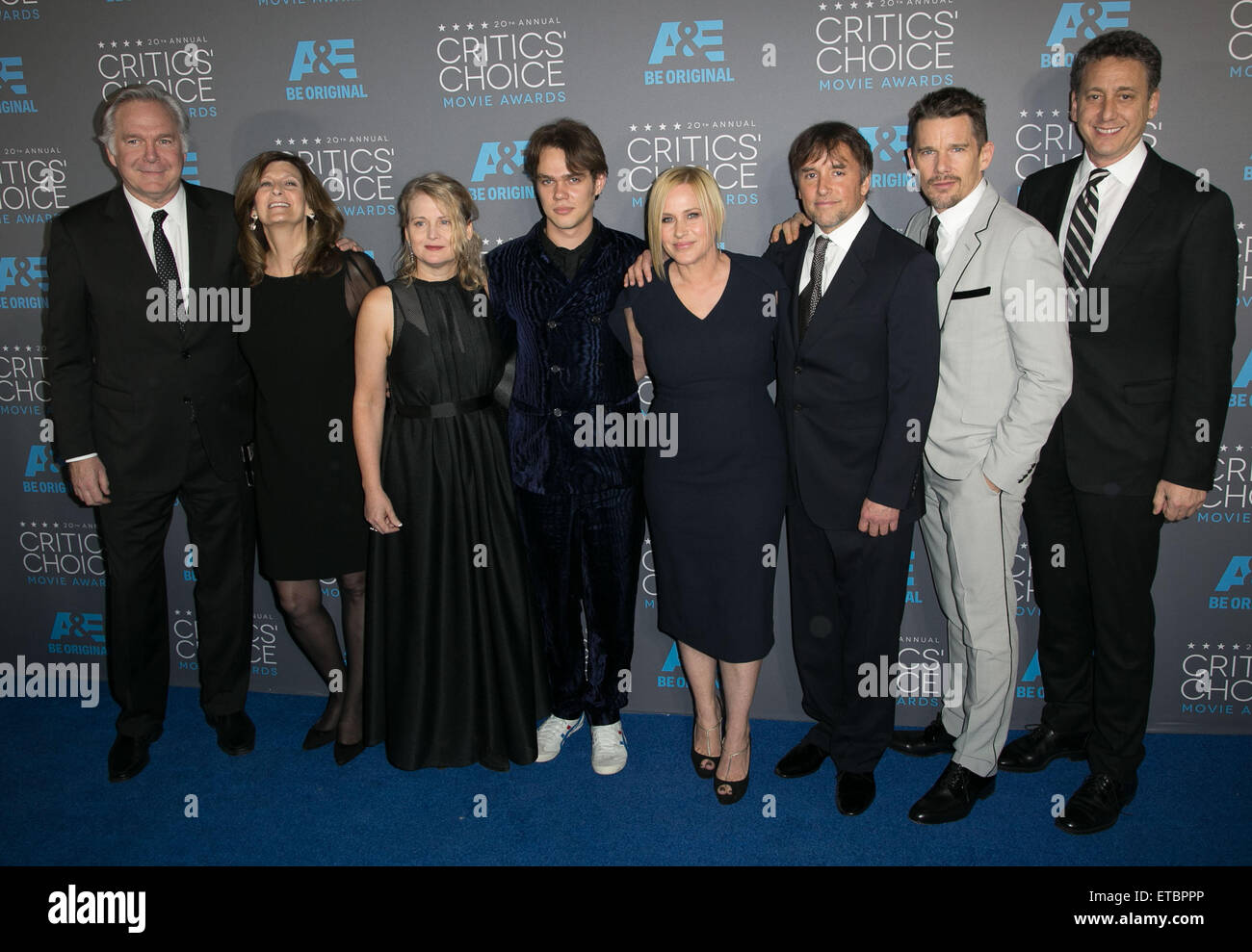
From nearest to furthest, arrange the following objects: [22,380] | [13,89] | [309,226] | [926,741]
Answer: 1. [309,226]
2. [926,741]
3. [13,89]
4. [22,380]

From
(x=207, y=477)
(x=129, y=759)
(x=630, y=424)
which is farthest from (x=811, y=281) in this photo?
(x=129, y=759)

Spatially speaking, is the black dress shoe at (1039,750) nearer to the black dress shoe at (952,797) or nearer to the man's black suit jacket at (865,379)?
the black dress shoe at (952,797)

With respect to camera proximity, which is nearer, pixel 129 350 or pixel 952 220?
pixel 952 220

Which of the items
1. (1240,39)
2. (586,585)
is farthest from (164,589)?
(1240,39)

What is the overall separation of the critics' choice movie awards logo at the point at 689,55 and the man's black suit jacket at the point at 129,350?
1758 millimetres

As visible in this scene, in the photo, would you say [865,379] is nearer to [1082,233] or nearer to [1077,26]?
[1082,233]

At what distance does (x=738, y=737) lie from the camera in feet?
10.2

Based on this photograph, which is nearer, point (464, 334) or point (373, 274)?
point (464, 334)

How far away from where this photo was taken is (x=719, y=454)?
2844 mm

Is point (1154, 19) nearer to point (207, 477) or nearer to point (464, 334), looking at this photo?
point (464, 334)

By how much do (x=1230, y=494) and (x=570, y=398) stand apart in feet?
8.52

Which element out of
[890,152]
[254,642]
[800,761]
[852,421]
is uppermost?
[890,152]

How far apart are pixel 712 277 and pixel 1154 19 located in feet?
6.18

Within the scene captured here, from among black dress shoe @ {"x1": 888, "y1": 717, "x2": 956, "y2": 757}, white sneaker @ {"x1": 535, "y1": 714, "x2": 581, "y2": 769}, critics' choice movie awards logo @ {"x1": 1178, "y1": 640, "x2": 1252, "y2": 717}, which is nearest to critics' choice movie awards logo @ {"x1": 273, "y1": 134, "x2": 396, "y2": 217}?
white sneaker @ {"x1": 535, "y1": 714, "x2": 581, "y2": 769}
